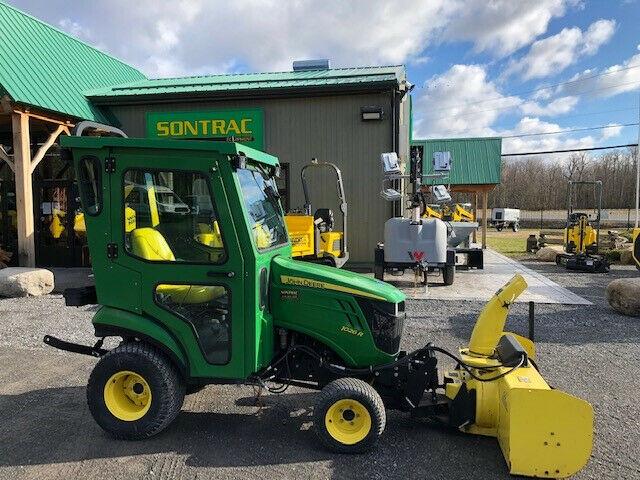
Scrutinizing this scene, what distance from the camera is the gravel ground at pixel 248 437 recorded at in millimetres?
3092

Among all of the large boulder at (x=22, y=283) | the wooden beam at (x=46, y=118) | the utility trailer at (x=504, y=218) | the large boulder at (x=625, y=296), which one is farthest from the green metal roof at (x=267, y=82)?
the utility trailer at (x=504, y=218)

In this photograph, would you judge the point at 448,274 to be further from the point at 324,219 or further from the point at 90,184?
the point at 90,184

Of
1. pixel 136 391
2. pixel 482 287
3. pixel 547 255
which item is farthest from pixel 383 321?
pixel 547 255

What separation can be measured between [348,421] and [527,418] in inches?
46.7

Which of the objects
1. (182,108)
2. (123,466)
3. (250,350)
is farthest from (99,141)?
(182,108)

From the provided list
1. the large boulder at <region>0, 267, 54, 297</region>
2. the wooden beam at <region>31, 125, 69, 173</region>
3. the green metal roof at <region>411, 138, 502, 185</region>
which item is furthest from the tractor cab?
the green metal roof at <region>411, 138, 502, 185</region>

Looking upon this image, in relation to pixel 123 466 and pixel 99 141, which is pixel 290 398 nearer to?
pixel 123 466

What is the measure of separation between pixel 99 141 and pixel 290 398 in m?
2.70

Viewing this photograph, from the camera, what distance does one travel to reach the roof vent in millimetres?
14137

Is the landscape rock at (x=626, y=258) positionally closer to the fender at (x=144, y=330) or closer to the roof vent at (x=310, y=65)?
→ the roof vent at (x=310, y=65)

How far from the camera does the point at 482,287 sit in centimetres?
Answer: 955

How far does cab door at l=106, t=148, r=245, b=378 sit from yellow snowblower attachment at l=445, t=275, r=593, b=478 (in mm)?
1752

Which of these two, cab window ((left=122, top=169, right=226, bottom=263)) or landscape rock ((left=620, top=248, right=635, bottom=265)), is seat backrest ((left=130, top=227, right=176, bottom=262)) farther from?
landscape rock ((left=620, top=248, right=635, bottom=265))

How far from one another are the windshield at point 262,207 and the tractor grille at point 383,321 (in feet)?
2.87
